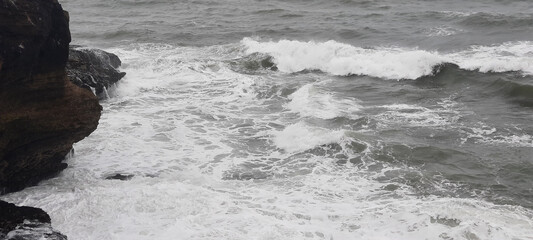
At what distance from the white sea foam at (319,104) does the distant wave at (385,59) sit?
2857mm

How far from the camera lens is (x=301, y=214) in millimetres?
8023

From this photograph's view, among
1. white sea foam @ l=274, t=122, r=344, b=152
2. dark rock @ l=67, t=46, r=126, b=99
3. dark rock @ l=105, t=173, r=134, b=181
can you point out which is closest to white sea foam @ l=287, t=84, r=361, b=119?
white sea foam @ l=274, t=122, r=344, b=152

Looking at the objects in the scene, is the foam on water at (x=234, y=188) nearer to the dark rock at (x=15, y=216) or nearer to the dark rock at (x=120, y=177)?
the dark rock at (x=120, y=177)

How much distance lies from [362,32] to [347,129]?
11313 mm

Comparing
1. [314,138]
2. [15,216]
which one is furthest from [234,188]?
[15,216]

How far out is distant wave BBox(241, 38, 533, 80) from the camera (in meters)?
A: 16.4

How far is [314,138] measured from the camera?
36.8 ft

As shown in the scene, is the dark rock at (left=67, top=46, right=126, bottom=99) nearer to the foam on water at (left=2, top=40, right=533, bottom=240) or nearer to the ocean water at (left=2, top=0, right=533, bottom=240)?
the ocean water at (left=2, top=0, right=533, bottom=240)

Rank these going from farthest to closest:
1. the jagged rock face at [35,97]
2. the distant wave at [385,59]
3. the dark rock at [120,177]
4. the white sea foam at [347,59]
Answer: the white sea foam at [347,59]
the distant wave at [385,59]
the dark rock at [120,177]
the jagged rock face at [35,97]

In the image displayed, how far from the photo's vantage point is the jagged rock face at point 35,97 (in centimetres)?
752

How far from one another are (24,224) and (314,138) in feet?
19.7

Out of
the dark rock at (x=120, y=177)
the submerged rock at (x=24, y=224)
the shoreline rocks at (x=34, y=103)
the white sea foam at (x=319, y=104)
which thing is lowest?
the white sea foam at (x=319, y=104)

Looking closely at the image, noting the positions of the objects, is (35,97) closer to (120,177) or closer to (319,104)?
(120,177)

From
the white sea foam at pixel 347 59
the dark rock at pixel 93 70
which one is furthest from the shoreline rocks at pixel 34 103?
the white sea foam at pixel 347 59
